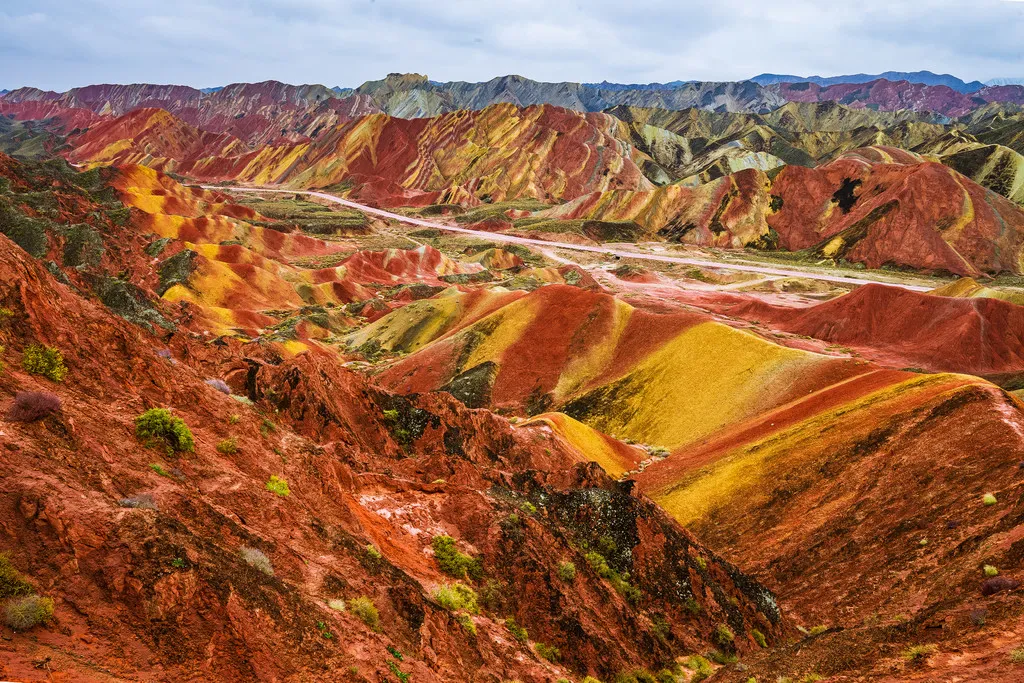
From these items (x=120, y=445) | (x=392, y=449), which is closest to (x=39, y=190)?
(x=392, y=449)

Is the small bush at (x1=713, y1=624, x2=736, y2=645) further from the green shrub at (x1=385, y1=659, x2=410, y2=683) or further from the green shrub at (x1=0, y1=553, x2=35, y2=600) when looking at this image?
the green shrub at (x1=0, y1=553, x2=35, y2=600)

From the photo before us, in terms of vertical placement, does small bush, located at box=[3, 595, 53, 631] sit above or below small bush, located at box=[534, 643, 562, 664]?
above

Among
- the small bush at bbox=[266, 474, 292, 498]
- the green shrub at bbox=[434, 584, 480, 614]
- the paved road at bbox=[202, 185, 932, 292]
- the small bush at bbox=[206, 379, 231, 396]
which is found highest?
the paved road at bbox=[202, 185, 932, 292]

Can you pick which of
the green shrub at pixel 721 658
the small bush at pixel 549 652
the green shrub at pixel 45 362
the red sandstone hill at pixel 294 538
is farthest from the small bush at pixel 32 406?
the green shrub at pixel 721 658

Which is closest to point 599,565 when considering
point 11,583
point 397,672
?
point 397,672

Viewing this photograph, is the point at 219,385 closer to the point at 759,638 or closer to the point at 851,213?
the point at 759,638

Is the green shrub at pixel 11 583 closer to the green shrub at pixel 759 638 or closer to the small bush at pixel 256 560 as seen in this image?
the small bush at pixel 256 560

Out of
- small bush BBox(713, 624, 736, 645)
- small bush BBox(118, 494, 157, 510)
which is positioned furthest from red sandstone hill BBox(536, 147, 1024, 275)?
small bush BBox(118, 494, 157, 510)
